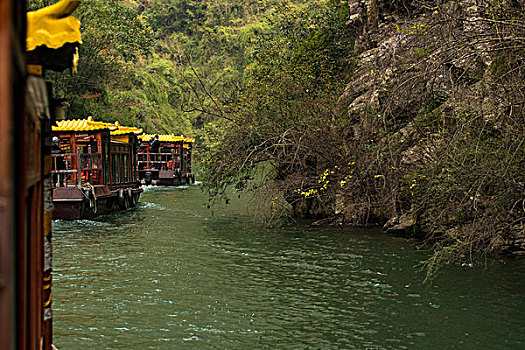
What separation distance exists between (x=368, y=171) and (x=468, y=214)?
4.51m

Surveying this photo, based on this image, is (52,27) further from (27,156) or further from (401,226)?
(401,226)

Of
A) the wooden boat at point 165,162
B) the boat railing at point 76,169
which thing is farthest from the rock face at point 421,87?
the wooden boat at point 165,162

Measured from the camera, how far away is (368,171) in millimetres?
16578

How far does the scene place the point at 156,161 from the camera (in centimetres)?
4350

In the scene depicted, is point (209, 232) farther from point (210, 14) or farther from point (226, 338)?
point (210, 14)

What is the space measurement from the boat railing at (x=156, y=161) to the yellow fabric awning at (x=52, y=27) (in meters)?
39.7

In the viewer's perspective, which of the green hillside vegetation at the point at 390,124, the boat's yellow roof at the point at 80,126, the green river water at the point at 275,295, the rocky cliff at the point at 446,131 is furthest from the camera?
the boat's yellow roof at the point at 80,126

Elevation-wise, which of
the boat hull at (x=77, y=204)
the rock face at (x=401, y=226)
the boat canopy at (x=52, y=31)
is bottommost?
the rock face at (x=401, y=226)

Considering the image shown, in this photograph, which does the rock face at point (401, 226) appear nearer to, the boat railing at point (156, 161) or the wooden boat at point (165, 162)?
the wooden boat at point (165, 162)

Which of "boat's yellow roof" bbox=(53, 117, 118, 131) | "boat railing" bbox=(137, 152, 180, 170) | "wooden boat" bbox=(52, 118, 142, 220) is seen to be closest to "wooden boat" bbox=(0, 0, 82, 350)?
"wooden boat" bbox=(52, 118, 142, 220)

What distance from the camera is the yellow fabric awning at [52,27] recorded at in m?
3.80

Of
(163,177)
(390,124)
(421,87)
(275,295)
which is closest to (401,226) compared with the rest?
(390,124)

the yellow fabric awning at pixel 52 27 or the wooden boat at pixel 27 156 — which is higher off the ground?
the yellow fabric awning at pixel 52 27

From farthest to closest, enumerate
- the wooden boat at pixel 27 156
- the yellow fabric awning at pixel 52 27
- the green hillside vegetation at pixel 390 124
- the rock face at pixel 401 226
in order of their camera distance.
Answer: the rock face at pixel 401 226 → the green hillside vegetation at pixel 390 124 → the yellow fabric awning at pixel 52 27 → the wooden boat at pixel 27 156
